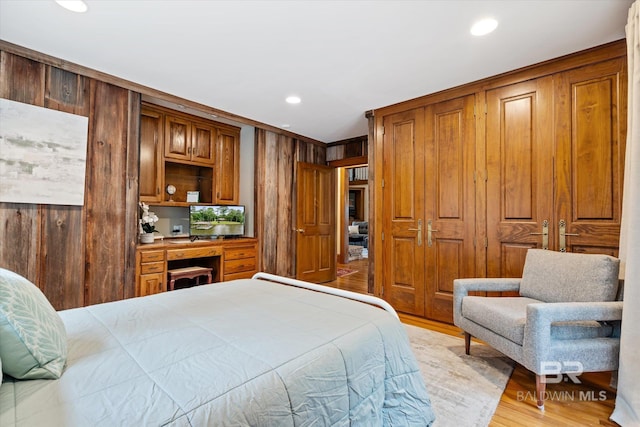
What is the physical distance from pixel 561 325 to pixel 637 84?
4.92 feet

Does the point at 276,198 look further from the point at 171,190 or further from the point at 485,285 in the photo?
the point at 485,285

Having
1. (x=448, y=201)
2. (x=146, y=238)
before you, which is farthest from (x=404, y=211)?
(x=146, y=238)

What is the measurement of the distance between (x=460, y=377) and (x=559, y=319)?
2.45ft

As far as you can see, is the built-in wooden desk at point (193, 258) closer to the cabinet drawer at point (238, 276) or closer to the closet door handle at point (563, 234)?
the cabinet drawer at point (238, 276)

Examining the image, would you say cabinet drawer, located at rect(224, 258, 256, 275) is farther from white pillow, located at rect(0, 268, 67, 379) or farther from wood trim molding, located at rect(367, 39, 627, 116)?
white pillow, located at rect(0, 268, 67, 379)

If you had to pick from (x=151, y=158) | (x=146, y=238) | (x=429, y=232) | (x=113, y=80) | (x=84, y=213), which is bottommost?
(x=146, y=238)

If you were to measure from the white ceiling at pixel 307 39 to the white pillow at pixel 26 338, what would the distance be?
5.98 feet

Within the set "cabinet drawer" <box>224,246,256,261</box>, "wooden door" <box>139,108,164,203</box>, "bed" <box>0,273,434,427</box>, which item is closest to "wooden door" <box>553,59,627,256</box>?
"bed" <box>0,273,434,427</box>

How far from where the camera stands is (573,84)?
2.47 metres

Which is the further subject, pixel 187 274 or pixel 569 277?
pixel 187 274

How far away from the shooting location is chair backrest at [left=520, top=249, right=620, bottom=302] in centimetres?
190

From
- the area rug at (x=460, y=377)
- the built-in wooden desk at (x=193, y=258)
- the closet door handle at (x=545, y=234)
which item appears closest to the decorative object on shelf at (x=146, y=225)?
the built-in wooden desk at (x=193, y=258)

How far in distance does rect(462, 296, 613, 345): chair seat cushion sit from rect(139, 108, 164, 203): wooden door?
3576 mm

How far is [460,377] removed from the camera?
81.3 inches
